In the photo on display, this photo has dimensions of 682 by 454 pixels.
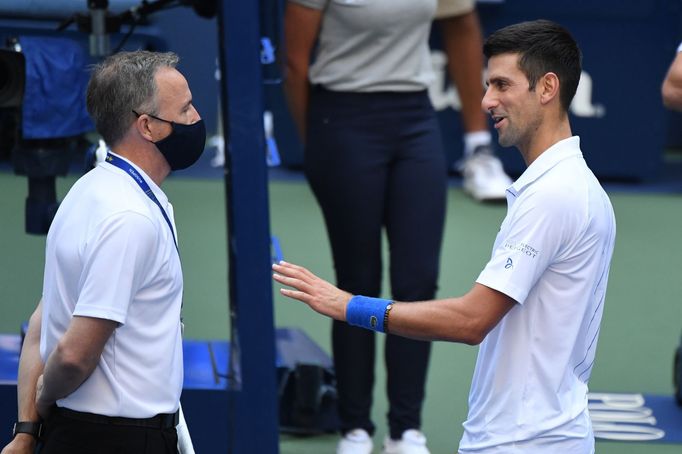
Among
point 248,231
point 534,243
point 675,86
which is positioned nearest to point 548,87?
point 534,243

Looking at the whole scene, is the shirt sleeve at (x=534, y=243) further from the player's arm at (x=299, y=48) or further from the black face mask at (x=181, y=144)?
the player's arm at (x=299, y=48)

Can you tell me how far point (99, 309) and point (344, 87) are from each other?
2.06m

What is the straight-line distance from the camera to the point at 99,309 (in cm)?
267

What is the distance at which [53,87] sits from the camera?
13.5 ft

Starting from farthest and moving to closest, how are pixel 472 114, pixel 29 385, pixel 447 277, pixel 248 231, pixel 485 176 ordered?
pixel 485 176 → pixel 472 114 → pixel 447 277 → pixel 248 231 → pixel 29 385

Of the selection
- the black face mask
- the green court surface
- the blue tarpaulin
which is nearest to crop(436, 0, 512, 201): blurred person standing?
the green court surface

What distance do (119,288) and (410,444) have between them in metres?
2.11

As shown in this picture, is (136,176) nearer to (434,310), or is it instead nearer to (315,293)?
(315,293)

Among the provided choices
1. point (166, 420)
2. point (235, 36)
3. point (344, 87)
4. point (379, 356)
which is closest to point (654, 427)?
point (379, 356)

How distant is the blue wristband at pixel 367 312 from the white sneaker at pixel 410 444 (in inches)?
68.6

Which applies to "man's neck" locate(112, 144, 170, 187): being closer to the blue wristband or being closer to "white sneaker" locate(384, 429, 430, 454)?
the blue wristband

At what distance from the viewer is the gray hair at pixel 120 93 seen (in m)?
2.87

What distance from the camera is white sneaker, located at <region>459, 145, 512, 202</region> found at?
8.71m

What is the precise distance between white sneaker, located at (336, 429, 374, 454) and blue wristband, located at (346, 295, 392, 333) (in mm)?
1776
